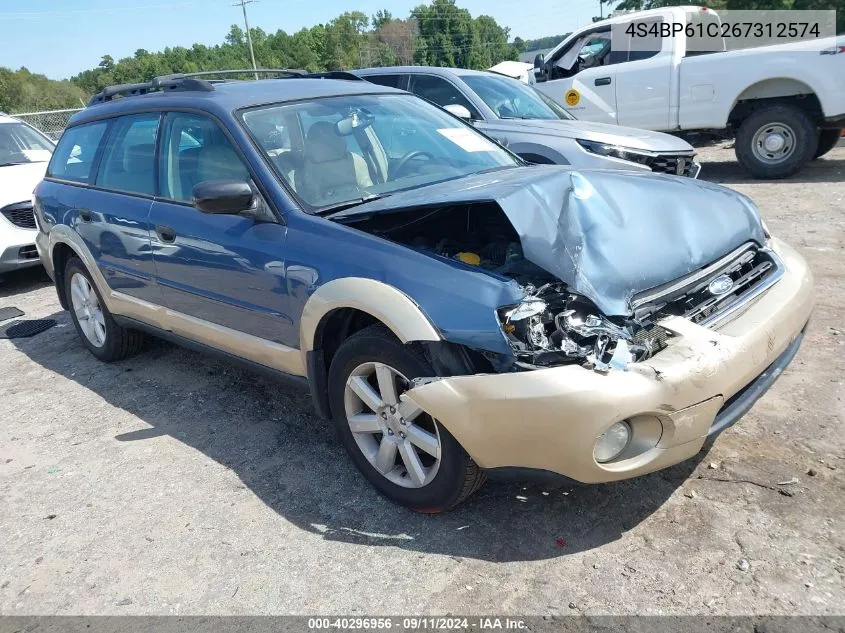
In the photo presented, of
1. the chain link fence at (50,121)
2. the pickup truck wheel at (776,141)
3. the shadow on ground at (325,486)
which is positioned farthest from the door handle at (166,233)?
the chain link fence at (50,121)

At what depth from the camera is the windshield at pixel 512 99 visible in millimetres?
7582

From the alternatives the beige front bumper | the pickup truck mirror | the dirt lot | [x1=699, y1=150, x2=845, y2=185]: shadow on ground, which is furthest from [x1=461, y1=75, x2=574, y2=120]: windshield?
the beige front bumper

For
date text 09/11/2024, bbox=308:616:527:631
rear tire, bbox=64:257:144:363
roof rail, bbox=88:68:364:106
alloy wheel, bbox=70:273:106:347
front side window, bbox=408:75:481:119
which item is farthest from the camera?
front side window, bbox=408:75:481:119

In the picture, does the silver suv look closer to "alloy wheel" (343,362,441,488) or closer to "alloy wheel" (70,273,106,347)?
"alloy wheel" (70,273,106,347)

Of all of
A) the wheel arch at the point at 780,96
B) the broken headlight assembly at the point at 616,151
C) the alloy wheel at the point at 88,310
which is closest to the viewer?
the alloy wheel at the point at 88,310

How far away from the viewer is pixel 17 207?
7.29 m

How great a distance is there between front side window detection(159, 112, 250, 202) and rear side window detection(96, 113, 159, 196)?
0.15m

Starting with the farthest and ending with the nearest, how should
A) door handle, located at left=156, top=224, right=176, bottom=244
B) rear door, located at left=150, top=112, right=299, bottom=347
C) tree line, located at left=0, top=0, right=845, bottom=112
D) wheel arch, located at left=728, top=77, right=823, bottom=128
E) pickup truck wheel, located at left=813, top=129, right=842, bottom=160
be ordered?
tree line, located at left=0, top=0, right=845, bottom=112, pickup truck wheel, located at left=813, top=129, right=842, bottom=160, wheel arch, located at left=728, top=77, right=823, bottom=128, door handle, located at left=156, top=224, right=176, bottom=244, rear door, located at left=150, top=112, right=299, bottom=347

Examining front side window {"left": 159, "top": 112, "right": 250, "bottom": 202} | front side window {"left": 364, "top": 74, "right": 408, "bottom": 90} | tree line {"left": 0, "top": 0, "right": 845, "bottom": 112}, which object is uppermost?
tree line {"left": 0, "top": 0, "right": 845, "bottom": 112}

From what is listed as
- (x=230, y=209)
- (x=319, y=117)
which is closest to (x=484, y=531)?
(x=230, y=209)

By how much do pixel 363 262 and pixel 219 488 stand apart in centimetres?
138

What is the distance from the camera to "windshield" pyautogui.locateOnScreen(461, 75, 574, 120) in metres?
7.58

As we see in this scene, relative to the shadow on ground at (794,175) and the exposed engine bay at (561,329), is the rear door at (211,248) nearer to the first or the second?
the exposed engine bay at (561,329)

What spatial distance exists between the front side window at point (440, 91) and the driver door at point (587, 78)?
9.68 ft
